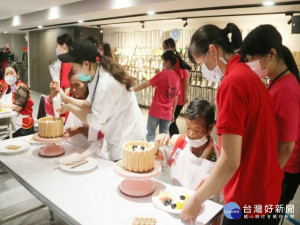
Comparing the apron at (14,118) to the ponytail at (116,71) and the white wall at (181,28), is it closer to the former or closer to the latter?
the ponytail at (116,71)

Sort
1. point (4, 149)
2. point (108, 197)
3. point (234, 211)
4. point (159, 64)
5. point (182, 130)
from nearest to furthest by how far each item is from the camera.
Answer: point (234, 211) < point (108, 197) < point (4, 149) < point (182, 130) < point (159, 64)

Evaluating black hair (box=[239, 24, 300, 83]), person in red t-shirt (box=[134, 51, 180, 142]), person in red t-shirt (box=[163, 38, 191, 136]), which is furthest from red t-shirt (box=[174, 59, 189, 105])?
black hair (box=[239, 24, 300, 83])

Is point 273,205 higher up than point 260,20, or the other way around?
point 260,20

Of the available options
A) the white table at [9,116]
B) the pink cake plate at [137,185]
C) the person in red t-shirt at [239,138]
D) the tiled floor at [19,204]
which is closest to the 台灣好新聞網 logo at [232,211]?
the person in red t-shirt at [239,138]

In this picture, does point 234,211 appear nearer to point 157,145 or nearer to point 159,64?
point 157,145

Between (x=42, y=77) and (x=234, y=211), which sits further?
(x=42, y=77)

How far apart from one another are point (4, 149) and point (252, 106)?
1670mm

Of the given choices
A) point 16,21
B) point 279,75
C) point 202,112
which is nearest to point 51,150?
point 202,112

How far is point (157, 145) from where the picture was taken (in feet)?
5.49

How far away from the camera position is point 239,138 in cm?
96

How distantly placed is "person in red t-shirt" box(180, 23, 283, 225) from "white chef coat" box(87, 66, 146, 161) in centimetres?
73

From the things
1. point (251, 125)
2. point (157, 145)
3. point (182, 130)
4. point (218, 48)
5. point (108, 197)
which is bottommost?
point (182, 130)

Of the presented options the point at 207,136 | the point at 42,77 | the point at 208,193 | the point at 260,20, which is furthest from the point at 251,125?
the point at 42,77

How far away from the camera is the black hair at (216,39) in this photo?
113cm
